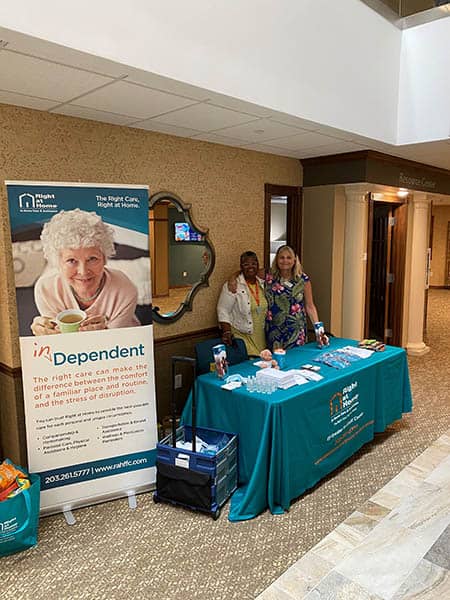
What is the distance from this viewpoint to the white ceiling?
2.17 metres

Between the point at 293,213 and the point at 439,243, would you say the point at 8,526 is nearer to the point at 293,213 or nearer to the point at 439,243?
the point at 293,213

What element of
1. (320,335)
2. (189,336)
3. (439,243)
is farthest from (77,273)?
(439,243)

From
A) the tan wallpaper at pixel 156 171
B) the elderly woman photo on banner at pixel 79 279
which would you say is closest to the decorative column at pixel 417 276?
the tan wallpaper at pixel 156 171

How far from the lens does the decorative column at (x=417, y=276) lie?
6.27 metres

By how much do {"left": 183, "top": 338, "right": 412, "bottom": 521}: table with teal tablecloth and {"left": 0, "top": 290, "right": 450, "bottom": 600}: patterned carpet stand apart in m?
0.13

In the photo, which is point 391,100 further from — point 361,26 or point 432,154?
point 432,154

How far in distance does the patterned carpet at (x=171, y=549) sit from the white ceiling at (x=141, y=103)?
8.15ft

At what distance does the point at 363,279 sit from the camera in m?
5.46

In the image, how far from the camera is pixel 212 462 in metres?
2.72

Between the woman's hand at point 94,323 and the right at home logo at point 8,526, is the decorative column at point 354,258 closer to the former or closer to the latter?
the woman's hand at point 94,323

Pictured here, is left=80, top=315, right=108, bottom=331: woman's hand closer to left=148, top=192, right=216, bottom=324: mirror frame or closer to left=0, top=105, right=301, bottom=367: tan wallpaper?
left=0, top=105, right=301, bottom=367: tan wallpaper

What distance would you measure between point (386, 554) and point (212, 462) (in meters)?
1.06

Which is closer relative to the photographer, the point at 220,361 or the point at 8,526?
the point at 8,526

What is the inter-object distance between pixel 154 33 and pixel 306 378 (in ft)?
7.32
